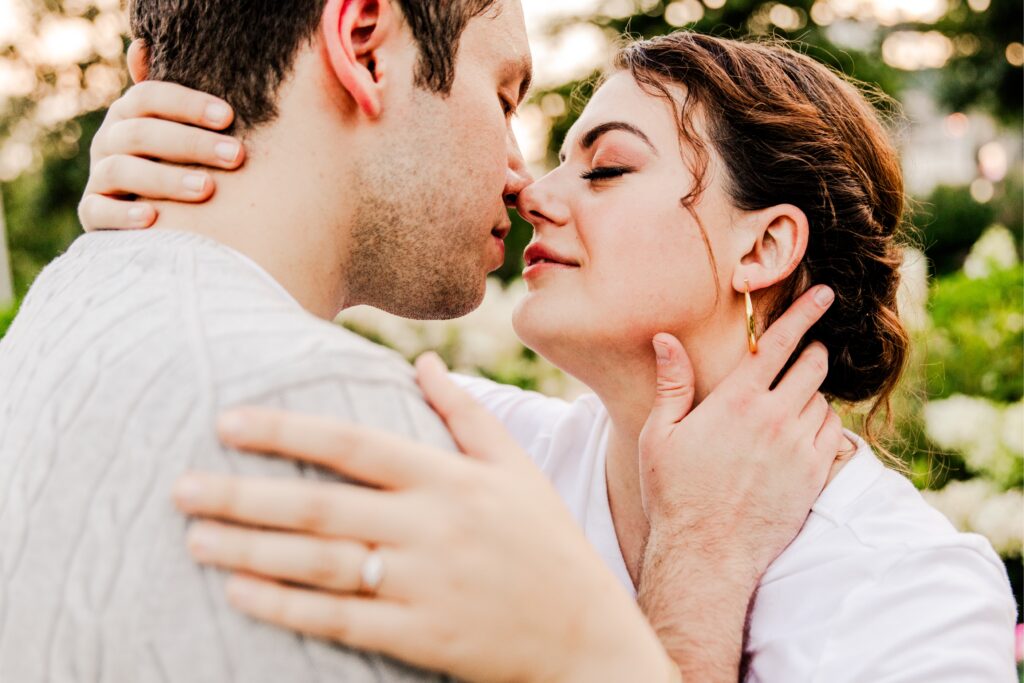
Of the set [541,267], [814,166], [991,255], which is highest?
[814,166]

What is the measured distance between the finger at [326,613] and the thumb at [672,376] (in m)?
1.55

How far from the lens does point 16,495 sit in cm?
132

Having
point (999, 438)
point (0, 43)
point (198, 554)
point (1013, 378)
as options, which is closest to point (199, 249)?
point (198, 554)

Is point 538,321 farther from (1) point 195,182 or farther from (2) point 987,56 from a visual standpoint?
(2) point 987,56

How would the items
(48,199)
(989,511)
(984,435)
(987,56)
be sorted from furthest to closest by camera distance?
(987,56)
(48,199)
(984,435)
(989,511)

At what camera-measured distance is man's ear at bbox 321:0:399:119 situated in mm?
1862

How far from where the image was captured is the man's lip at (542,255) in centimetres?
272

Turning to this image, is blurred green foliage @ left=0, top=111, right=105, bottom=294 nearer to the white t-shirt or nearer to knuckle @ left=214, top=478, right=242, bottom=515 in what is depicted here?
the white t-shirt

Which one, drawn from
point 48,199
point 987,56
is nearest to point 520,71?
point 48,199

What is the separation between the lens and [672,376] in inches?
103

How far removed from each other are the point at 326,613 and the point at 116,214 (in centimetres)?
115

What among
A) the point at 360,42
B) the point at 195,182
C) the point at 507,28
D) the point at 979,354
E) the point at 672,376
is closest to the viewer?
the point at 195,182

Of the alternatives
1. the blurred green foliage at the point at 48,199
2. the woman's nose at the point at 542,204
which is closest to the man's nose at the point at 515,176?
the woman's nose at the point at 542,204

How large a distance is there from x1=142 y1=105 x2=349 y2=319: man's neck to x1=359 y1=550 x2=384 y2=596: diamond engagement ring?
0.85 m
